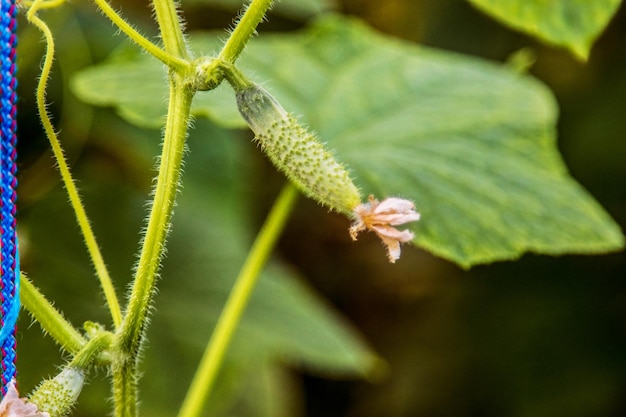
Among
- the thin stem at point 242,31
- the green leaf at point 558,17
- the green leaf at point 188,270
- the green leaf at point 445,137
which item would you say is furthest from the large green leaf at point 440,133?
the thin stem at point 242,31

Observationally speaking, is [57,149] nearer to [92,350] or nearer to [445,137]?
[92,350]

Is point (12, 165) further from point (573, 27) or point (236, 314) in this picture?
point (573, 27)

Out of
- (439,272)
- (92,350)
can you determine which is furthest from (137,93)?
(439,272)

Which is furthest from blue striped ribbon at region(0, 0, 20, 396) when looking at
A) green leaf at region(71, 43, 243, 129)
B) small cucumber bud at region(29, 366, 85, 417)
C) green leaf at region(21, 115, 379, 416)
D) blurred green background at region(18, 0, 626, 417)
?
blurred green background at region(18, 0, 626, 417)

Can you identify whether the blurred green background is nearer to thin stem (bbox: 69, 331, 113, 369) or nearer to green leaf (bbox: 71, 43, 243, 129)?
green leaf (bbox: 71, 43, 243, 129)

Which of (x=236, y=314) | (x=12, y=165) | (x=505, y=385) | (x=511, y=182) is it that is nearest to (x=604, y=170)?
(x=505, y=385)
